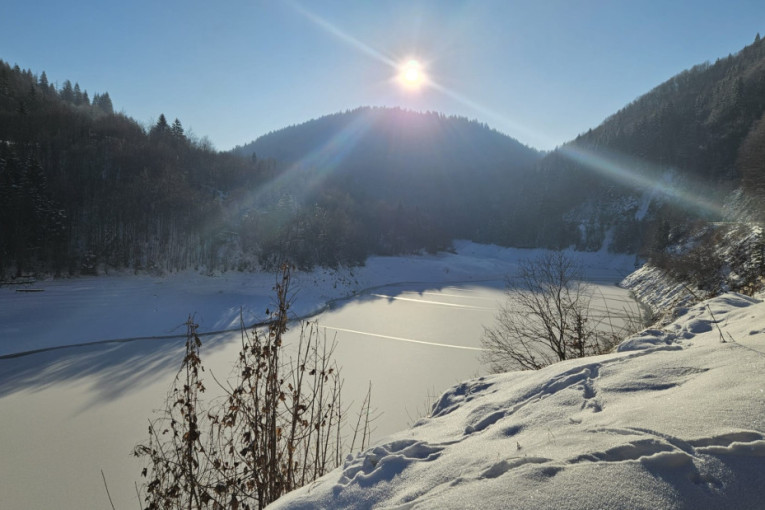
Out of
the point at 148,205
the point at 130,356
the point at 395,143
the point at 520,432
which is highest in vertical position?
the point at 395,143

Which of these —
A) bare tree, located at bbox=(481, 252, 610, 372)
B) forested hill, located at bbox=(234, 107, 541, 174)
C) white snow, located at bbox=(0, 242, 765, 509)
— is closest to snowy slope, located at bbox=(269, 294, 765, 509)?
white snow, located at bbox=(0, 242, 765, 509)

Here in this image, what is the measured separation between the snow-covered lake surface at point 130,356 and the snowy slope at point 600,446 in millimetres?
3643

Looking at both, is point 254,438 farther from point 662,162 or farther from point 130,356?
point 662,162

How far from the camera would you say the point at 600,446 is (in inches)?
59.9

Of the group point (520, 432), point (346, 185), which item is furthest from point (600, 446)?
point (346, 185)

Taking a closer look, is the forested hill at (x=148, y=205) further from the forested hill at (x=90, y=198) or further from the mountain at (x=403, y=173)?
the mountain at (x=403, y=173)

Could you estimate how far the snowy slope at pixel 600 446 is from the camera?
1267 mm

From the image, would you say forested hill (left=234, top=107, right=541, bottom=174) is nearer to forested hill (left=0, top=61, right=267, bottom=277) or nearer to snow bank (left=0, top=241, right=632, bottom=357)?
forested hill (left=0, top=61, right=267, bottom=277)

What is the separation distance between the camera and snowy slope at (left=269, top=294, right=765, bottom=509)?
127 centimetres

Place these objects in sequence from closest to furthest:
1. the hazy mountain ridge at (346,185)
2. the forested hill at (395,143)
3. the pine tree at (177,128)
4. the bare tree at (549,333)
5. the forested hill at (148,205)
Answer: the bare tree at (549,333) < the forested hill at (148,205) < the hazy mountain ridge at (346,185) < the pine tree at (177,128) < the forested hill at (395,143)

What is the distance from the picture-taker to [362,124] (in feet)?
394

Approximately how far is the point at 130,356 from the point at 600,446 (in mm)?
13485

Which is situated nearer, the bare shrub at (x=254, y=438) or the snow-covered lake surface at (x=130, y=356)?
the bare shrub at (x=254, y=438)

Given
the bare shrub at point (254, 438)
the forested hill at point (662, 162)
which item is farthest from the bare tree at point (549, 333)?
the forested hill at point (662, 162)
